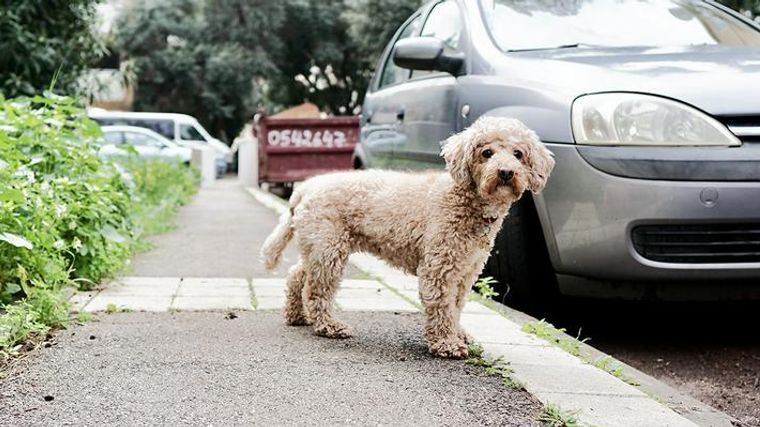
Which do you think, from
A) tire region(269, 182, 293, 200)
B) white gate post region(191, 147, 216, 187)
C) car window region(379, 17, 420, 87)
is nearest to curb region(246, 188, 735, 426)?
car window region(379, 17, 420, 87)

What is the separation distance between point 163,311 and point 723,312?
337cm

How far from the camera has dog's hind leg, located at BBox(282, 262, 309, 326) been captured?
4.23 meters

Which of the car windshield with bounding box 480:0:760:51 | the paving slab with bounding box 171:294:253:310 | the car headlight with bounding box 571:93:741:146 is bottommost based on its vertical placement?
the paving slab with bounding box 171:294:253:310

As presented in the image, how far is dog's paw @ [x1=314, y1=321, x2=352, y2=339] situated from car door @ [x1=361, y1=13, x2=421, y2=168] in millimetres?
2354

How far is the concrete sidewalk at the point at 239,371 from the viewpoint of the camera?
2.82 meters

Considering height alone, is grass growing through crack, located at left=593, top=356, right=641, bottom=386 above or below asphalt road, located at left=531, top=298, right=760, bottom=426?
above

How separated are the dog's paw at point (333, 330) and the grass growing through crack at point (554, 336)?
90 centimetres

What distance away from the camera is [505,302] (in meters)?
5.01

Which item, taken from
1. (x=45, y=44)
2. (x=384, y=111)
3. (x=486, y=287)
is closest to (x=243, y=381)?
(x=486, y=287)

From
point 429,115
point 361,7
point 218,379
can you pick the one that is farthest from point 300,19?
point 218,379

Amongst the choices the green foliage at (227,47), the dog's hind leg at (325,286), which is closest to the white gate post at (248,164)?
the green foliage at (227,47)

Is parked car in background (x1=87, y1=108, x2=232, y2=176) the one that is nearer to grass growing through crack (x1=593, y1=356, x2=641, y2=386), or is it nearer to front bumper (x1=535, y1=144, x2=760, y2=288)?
front bumper (x1=535, y1=144, x2=760, y2=288)

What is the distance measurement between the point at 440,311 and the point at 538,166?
2.51 feet

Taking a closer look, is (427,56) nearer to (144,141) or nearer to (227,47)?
(144,141)
